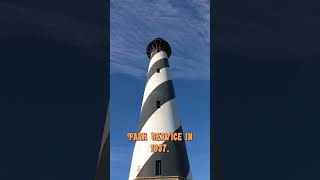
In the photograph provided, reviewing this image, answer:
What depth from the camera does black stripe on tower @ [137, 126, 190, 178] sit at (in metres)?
12.7

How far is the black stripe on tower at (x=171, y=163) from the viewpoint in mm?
12703

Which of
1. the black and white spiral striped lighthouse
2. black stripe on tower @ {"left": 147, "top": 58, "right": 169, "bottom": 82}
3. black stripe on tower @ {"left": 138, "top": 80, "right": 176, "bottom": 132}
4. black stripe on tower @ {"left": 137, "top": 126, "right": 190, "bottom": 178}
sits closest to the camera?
black stripe on tower @ {"left": 137, "top": 126, "right": 190, "bottom": 178}

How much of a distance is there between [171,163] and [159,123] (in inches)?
57.2

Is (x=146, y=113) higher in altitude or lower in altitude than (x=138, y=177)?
higher

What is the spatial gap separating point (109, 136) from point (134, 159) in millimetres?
5096
